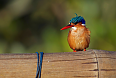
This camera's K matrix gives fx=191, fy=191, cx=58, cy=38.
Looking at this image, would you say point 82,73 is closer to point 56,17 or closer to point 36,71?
point 36,71

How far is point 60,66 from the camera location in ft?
4.07

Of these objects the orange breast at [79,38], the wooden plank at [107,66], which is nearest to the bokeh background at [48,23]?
the orange breast at [79,38]

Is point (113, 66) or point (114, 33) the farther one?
point (114, 33)

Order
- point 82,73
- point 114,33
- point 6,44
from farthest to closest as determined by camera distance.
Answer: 1. point 6,44
2. point 114,33
3. point 82,73

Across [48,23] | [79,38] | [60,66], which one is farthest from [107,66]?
[48,23]

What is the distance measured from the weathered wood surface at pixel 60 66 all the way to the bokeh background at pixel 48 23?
2176 mm

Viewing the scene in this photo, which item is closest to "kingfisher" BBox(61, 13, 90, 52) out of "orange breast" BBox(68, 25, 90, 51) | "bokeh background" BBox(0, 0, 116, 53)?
"orange breast" BBox(68, 25, 90, 51)

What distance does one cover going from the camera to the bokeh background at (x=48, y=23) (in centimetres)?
349

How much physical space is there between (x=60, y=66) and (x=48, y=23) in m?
2.64

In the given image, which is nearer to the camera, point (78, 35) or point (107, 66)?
point (107, 66)

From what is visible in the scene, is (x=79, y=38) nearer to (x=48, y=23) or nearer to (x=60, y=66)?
(x=60, y=66)

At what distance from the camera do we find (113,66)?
1.26m

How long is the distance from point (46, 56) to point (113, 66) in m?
0.45

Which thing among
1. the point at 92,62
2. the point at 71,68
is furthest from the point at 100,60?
the point at 71,68
